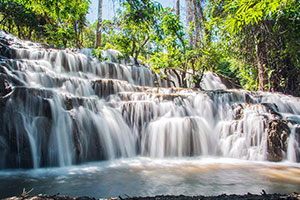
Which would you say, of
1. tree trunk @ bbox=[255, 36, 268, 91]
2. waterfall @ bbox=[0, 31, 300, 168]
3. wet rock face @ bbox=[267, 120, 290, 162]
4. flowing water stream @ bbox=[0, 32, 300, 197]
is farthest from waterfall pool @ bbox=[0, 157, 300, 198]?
tree trunk @ bbox=[255, 36, 268, 91]

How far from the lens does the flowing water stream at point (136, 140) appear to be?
A: 133 inches

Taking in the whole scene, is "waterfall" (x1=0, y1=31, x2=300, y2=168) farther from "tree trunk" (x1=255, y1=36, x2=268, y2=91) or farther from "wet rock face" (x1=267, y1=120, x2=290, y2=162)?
"tree trunk" (x1=255, y1=36, x2=268, y2=91)

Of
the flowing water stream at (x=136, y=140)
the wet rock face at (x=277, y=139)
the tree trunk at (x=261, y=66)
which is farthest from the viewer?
the tree trunk at (x=261, y=66)

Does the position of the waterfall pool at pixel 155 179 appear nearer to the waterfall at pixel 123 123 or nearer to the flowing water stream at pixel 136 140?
the flowing water stream at pixel 136 140

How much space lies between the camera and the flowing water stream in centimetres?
339

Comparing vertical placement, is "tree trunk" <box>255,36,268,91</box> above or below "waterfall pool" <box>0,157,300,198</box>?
above

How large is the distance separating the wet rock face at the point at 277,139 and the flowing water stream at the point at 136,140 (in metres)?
0.02

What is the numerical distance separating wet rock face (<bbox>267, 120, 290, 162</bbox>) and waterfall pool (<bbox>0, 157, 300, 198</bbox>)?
28 cm

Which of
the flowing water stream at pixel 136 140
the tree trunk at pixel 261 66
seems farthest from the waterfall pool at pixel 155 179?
the tree trunk at pixel 261 66

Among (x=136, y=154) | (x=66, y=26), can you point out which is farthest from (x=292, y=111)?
(x=66, y=26)

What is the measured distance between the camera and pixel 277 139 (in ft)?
17.3

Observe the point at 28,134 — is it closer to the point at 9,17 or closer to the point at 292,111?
the point at 292,111

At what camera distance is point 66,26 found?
13367 mm

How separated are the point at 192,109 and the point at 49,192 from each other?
514 cm
